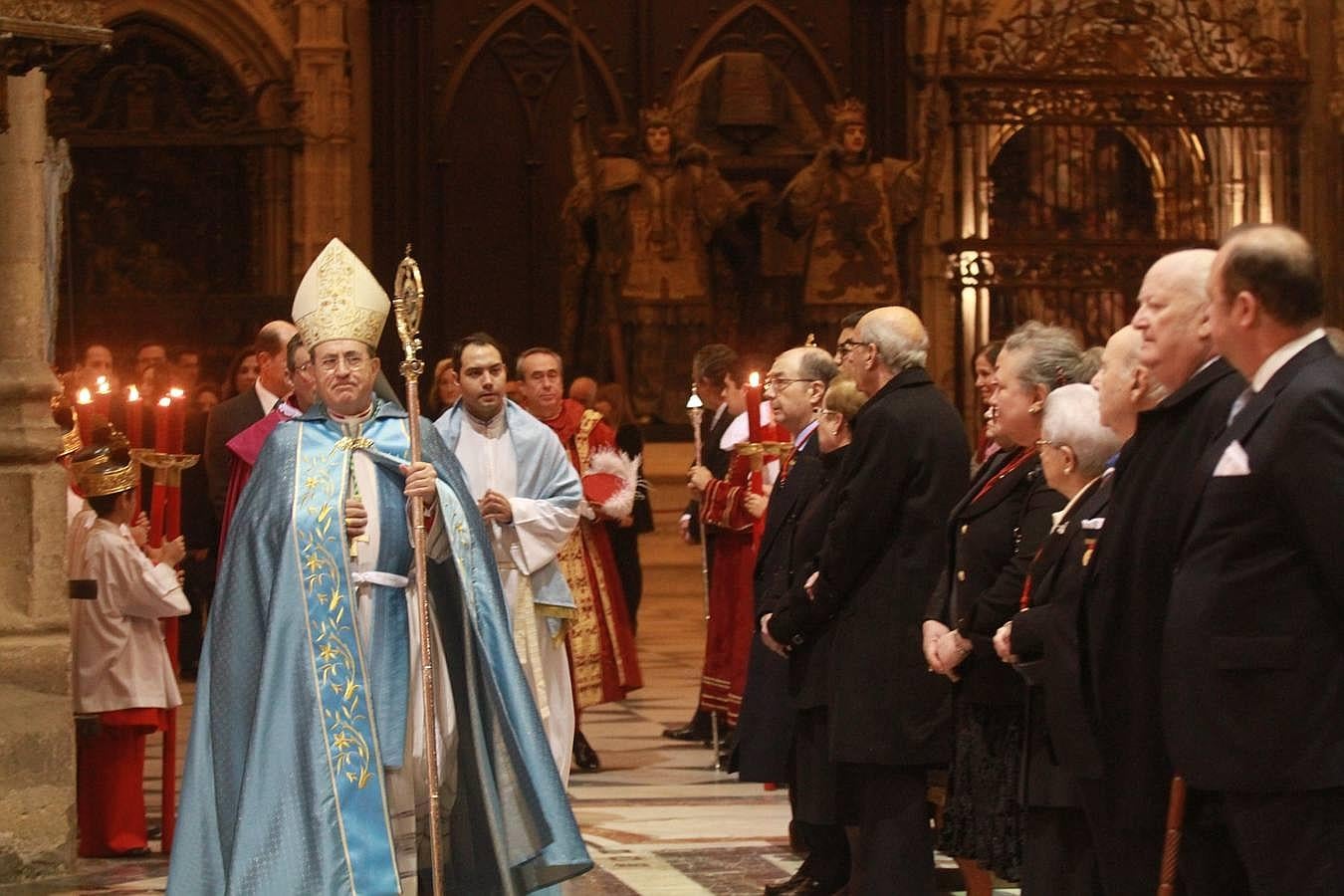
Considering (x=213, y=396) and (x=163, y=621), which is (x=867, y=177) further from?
(x=163, y=621)

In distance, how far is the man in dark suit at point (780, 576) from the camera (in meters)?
7.10

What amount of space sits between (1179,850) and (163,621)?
5.06 meters

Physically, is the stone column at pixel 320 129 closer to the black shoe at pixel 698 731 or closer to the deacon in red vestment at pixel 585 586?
the black shoe at pixel 698 731

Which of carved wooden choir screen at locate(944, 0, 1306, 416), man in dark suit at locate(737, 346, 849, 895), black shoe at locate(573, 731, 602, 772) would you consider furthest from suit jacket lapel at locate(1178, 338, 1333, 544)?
carved wooden choir screen at locate(944, 0, 1306, 416)

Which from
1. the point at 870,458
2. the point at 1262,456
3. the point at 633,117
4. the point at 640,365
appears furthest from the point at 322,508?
the point at 633,117

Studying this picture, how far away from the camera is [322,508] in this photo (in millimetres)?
5918

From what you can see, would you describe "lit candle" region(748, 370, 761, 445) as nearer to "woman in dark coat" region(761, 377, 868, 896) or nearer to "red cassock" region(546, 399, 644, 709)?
"woman in dark coat" region(761, 377, 868, 896)

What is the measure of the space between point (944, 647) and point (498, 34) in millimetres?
13230

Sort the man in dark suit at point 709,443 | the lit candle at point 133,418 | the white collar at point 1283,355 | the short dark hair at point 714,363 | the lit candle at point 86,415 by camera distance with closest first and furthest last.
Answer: the white collar at point 1283,355 < the lit candle at point 133,418 < the lit candle at point 86,415 < the man in dark suit at point 709,443 < the short dark hair at point 714,363

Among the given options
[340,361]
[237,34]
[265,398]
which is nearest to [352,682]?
[340,361]

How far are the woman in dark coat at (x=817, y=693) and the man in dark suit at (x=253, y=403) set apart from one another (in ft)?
7.46

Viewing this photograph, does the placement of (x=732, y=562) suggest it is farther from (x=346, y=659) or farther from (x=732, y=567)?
(x=346, y=659)

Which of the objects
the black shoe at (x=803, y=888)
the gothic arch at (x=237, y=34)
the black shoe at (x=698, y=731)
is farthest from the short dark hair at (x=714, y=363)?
the gothic arch at (x=237, y=34)

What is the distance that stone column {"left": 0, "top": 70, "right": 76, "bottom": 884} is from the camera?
6973mm
